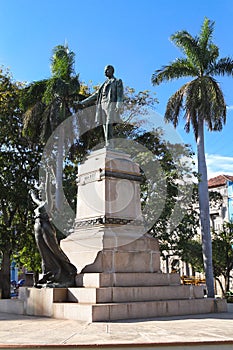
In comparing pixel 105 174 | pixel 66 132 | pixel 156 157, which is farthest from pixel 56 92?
pixel 105 174

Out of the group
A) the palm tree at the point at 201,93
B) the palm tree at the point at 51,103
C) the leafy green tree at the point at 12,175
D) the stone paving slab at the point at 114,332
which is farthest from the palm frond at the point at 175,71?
the stone paving slab at the point at 114,332

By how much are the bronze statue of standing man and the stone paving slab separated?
5.72m

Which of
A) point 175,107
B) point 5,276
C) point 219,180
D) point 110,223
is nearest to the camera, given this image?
point 110,223

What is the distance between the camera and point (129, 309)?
8.60 meters

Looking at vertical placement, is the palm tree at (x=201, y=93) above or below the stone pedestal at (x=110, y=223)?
above

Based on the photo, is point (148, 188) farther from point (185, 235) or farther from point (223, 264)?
point (223, 264)

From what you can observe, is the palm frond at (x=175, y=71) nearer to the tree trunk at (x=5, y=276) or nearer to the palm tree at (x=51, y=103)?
the palm tree at (x=51, y=103)

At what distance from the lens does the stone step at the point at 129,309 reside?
813 centimetres

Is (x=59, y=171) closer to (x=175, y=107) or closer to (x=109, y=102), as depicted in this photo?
(x=175, y=107)

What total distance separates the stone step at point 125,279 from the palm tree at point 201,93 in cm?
998

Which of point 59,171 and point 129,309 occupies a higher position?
point 59,171

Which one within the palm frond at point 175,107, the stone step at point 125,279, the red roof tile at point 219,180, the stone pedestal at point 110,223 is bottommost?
the stone step at point 125,279

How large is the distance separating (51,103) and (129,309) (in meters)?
15.5

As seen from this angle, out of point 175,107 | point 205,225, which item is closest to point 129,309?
point 205,225
